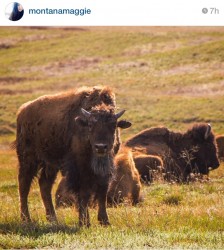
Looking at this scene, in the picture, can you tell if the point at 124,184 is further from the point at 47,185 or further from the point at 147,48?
the point at 147,48

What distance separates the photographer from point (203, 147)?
676 inches

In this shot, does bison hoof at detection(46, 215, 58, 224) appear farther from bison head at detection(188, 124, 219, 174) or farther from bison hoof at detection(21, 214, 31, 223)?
bison head at detection(188, 124, 219, 174)

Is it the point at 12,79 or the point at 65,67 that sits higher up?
the point at 65,67

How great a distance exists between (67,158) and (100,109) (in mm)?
907

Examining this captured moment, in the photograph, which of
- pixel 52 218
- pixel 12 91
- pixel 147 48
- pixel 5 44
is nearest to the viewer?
pixel 52 218

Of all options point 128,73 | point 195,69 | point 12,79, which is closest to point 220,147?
point 195,69

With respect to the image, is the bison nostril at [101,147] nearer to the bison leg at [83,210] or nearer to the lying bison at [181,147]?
the bison leg at [83,210]
